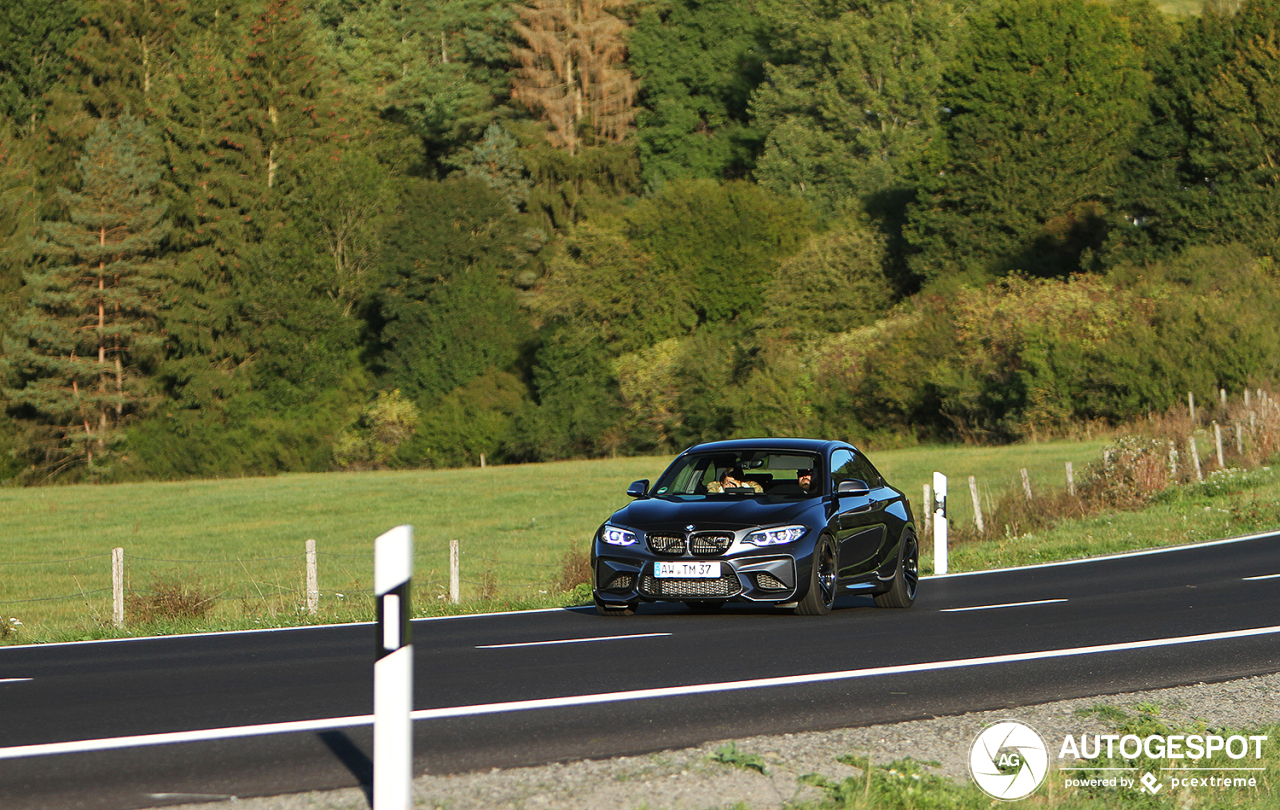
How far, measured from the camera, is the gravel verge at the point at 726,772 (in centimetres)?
686

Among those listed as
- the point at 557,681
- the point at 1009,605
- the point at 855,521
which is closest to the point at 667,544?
the point at 855,521

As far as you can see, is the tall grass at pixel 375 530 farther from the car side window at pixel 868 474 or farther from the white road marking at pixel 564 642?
the white road marking at pixel 564 642

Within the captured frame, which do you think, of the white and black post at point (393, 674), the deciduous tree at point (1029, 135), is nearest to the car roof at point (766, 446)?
the white and black post at point (393, 674)

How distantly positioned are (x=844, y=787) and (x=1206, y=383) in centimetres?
5456

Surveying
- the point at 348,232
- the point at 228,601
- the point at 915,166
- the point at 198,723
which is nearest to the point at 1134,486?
the point at 228,601

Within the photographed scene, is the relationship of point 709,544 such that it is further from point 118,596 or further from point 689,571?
point 118,596

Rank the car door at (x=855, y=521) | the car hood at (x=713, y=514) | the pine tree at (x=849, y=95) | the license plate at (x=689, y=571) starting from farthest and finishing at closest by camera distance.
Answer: the pine tree at (x=849, y=95)
the car door at (x=855, y=521)
the car hood at (x=713, y=514)
the license plate at (x=689, y=571)

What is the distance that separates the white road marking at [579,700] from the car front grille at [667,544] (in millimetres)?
3265

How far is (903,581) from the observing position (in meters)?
16.0

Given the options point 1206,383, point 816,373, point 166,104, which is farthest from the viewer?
point 166,104

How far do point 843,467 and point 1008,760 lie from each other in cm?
803

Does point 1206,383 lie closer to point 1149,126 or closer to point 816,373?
point 1149,126

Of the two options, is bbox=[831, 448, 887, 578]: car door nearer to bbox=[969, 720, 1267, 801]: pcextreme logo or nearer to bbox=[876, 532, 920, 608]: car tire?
bbox=[876, 532, 920, 608]: car tire

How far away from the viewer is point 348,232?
92.9 metres
